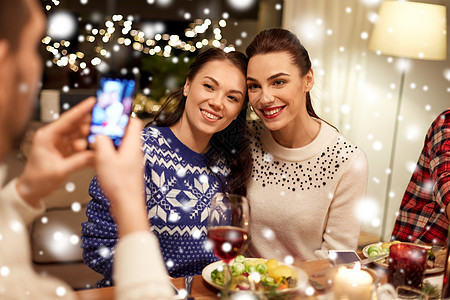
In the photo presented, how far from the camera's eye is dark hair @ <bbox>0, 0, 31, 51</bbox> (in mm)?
517

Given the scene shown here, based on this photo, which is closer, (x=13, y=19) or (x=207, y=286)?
(x=13, y=19)

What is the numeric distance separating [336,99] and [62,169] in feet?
10.5

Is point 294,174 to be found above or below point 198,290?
above

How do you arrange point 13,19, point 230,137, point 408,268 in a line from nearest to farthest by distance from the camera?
point 13,19 < point 408,268 < point 230,137

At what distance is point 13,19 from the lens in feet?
1.72

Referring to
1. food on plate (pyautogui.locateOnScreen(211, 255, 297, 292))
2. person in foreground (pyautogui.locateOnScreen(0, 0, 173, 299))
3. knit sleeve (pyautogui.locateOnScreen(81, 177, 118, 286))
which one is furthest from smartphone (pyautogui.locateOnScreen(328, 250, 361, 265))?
person in foreground (pyautogui.locateOnScreen(0, 0, 173, 299))

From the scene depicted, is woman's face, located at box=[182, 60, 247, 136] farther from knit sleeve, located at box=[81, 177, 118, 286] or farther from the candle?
the candle

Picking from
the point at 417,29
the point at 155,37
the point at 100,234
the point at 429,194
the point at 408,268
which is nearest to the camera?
the point at 408,268

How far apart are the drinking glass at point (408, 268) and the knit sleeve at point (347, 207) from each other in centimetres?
50

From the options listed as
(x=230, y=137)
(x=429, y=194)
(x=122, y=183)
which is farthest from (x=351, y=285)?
(x=429, y=194)

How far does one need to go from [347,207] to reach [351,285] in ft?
2.44

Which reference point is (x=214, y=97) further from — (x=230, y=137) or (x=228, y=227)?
(x=228, y=227)

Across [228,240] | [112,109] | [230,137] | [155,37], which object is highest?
[155,37]

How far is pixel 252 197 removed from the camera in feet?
5.27
